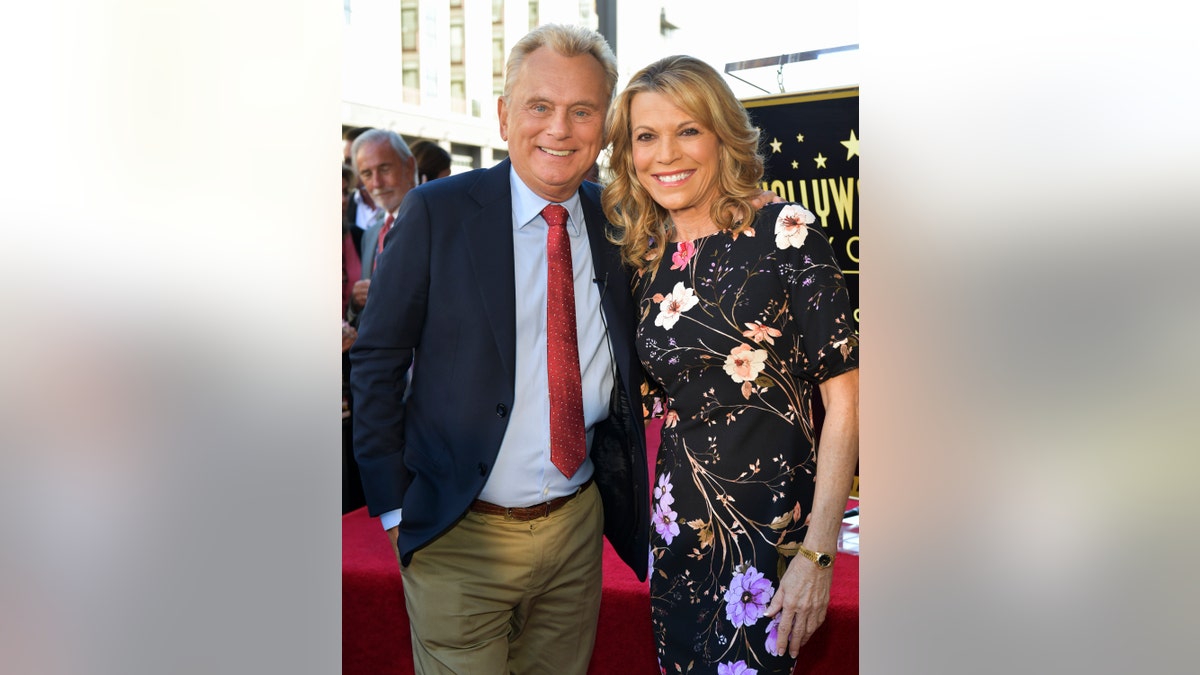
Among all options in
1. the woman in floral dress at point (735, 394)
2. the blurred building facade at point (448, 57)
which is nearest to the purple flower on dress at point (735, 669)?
the woman in floral dress at point (735, 394)

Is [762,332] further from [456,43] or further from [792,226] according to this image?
[456,43]

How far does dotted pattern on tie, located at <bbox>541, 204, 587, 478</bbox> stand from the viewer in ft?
5.99

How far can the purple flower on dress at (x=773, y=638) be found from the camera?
1587 mm

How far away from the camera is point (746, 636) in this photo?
159 centimetres

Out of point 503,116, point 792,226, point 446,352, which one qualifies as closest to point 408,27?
point 503,116

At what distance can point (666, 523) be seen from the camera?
168 centimetres

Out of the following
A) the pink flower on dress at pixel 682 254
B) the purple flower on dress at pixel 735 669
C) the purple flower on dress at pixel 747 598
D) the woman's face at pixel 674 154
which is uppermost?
the woman's face at pixel 674 154

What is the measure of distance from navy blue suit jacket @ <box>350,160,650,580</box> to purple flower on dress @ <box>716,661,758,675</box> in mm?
326

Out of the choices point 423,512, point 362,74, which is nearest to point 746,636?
point 423,512

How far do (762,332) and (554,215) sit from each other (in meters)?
0.53

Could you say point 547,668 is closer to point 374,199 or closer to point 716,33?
point 374,199

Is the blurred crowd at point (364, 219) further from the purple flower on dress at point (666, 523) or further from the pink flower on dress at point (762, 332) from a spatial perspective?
the pink flower on dress at point (762, 332)
